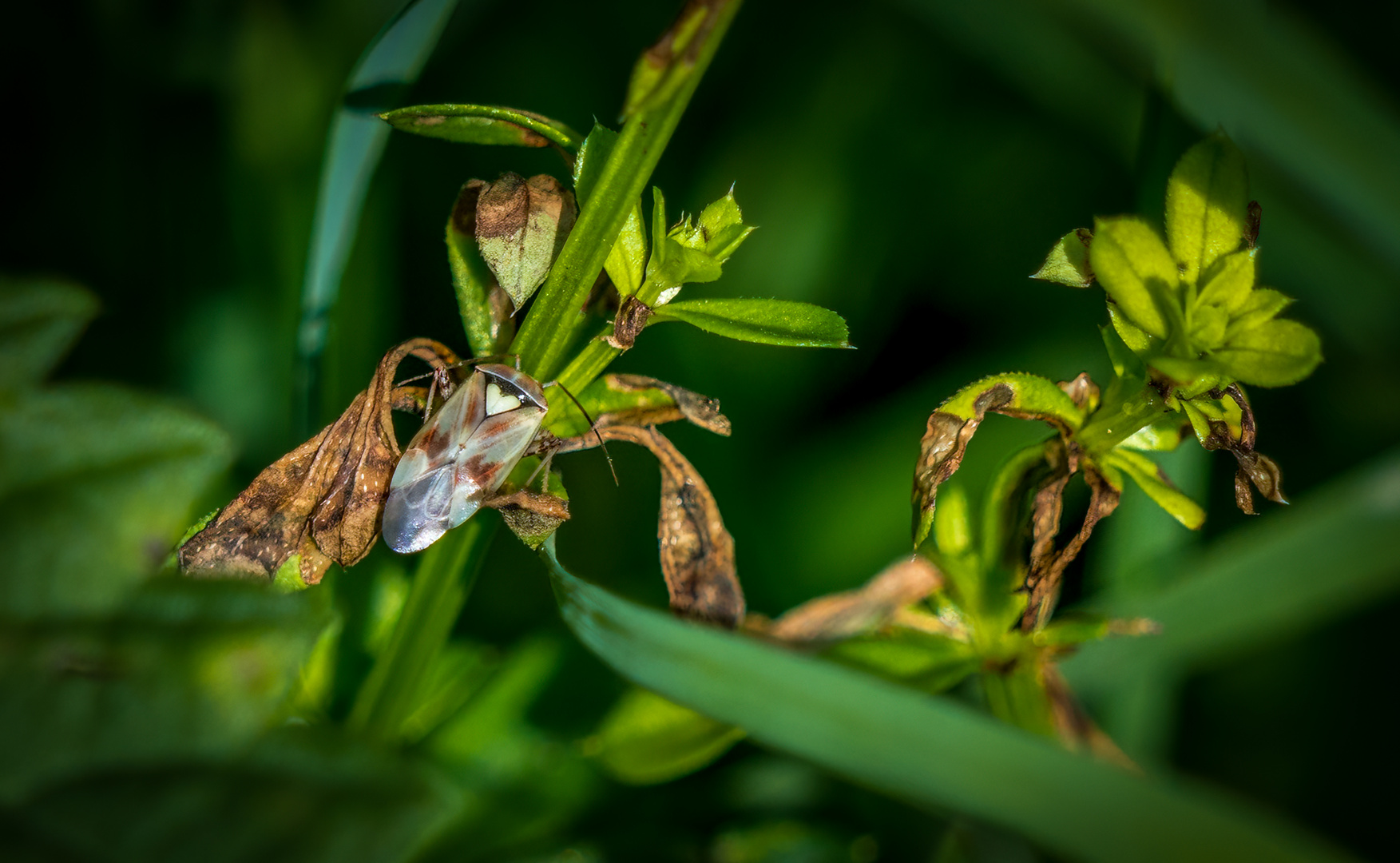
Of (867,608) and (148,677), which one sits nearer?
(148,677)

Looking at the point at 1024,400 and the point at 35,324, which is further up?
the point at 1024,400

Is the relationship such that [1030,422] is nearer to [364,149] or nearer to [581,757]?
[581,757]

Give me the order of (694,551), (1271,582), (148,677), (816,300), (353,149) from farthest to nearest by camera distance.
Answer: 1. (816,300)
2. (1271,582)
3. (353,149)
4. (694,551)
5. (148,677)

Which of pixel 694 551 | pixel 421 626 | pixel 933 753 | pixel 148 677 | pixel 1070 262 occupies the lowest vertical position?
pixel 421 626

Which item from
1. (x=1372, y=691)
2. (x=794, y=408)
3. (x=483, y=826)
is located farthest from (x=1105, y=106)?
(x=483, y=826)

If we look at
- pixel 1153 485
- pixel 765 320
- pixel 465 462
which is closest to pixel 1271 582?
pixel 1153 485

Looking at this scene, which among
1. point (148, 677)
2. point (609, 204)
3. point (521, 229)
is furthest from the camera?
point (521, 229)

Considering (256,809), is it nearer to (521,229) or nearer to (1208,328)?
(521,229)
